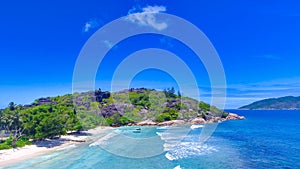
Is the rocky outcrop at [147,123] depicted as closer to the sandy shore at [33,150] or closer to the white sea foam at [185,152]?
the sandy shore at [33,150]

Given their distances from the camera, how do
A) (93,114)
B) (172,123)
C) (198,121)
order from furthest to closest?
(198,121), (172,123), (93,114)

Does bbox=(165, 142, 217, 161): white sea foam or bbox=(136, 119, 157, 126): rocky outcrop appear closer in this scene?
bbox=(165, 142, 217, 161): white sea foam

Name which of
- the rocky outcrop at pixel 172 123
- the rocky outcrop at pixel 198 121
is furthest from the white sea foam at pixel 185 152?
the rocky outcrop at pixel 198 121

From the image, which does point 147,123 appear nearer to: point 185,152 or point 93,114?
point 93,114

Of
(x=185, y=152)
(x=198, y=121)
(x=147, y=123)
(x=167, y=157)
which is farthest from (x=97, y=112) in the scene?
(x=167, y=157)

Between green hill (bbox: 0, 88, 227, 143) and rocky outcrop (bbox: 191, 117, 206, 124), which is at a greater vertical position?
green hill (bbox: 0, 88, 227, 143)

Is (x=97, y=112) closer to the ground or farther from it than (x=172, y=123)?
farther from it

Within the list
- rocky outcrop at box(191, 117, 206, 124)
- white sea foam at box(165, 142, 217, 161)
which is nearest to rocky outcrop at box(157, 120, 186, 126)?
rocky outcrop at box(191, 117, 206, 124)

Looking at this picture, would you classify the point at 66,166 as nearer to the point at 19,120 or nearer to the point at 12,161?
the point at 12,161

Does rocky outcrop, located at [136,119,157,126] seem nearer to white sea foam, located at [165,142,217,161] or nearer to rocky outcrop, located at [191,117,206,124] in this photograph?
rocky outcrop, located at [191,117,206,124]
